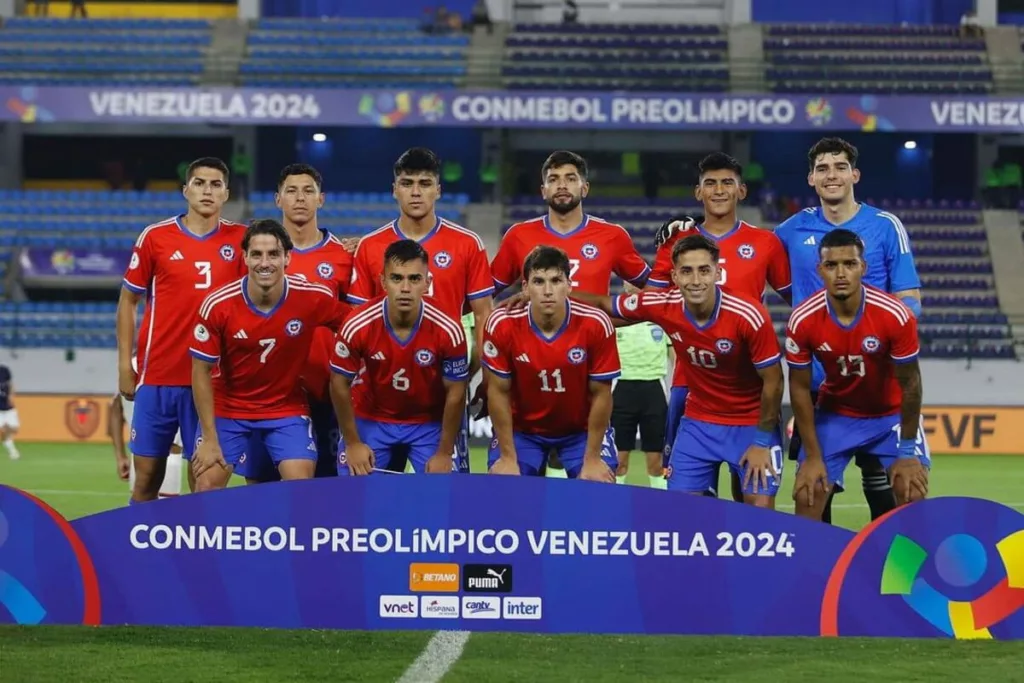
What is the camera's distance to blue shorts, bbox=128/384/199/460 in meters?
7.18

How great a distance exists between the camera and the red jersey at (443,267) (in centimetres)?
722

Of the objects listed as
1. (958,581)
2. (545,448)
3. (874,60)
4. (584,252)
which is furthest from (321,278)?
(874,60)

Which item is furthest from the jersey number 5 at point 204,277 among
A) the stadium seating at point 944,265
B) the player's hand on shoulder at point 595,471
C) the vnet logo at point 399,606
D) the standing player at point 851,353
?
the stadium seating at point 944,265

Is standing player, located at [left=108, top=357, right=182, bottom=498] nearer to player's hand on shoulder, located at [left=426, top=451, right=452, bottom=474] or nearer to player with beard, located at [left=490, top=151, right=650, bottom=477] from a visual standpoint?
player's hand on shoulder, located at [left=426, top=451, right=452, bottom=474]

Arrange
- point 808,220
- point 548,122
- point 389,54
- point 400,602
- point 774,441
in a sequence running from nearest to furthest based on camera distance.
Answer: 1. point 400,602
2. point 774,441
3. point 808,220
4. point 548,122
5. point 389,54

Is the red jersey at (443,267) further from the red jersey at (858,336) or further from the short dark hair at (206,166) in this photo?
the red jersey at (858,336)

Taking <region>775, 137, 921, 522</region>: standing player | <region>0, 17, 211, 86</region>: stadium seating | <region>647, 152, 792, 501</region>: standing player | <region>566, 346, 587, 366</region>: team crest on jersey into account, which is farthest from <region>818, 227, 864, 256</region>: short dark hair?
<region>0, 17, 211, 86</region>: stadium seating

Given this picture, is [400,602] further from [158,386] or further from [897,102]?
[897,102]

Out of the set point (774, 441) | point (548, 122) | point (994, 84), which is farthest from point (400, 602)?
point (994, 84)

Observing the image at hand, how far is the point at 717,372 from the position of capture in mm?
6734

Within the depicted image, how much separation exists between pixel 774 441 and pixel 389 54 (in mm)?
23321

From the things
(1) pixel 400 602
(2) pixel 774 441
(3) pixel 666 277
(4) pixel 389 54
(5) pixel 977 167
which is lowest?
(1) pixel 400 602

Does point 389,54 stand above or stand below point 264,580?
above

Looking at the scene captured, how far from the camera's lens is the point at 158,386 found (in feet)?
23.6
